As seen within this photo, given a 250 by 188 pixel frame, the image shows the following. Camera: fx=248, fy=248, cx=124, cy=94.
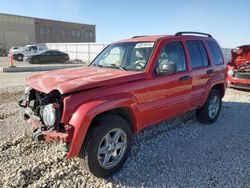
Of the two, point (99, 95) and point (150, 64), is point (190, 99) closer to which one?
point (150, 64)

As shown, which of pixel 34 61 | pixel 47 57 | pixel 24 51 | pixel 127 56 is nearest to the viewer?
pixel 127 56

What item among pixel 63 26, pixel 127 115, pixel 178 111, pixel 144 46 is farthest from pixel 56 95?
pixel 63 26

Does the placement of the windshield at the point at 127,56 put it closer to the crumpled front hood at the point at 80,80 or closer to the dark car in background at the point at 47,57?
the crumpled front hood at the point at 80,80

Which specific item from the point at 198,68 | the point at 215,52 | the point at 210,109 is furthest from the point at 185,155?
the point at 215,52

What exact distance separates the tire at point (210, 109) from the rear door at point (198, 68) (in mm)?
465

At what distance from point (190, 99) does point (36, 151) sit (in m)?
2.98

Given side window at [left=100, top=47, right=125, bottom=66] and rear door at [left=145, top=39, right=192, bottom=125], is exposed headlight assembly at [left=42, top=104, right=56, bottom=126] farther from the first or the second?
side window at [left=100, top=47, right=125, bottom=66]

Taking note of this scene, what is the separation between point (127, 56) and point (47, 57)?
2318 centimetres

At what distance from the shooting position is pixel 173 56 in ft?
14.7

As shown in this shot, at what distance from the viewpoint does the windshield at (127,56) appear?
4.11m

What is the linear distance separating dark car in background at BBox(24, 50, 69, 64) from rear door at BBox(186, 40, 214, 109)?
22.4 m

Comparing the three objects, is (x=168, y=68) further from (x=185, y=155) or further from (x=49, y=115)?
(x=49, y=115)

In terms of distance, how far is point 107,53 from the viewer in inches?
195

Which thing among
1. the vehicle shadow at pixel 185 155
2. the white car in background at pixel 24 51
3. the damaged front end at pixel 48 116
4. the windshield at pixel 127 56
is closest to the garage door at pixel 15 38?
the white car in background at pixel 24 51
